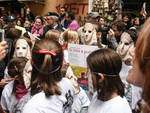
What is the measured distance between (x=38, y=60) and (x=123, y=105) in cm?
75

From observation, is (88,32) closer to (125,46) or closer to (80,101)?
(125,46)

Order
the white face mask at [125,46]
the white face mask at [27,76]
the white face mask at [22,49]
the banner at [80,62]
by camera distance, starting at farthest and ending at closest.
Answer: the white face mask at [22,49], the white face mask at [125,46], the banner at [80,62], the white face mask at [27,76]

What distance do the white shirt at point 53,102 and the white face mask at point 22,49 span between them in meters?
1.31

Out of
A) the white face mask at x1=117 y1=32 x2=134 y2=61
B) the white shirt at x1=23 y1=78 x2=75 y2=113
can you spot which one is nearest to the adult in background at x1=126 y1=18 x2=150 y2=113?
the white shirt at x1=23 y1=78 x2=75 y2=113

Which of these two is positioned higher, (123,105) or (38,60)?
(38,60)

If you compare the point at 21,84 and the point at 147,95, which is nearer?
the point at 147,95

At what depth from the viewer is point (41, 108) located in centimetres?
147

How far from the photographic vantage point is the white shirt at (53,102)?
1.46 meters

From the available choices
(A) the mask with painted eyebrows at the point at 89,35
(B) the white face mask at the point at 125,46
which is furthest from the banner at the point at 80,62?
(A) the mask with painted eyebrows at the point at 89,35

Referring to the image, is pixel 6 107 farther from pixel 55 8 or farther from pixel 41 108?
pixel 55 8

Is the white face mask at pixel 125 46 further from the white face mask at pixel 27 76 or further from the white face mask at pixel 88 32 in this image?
the white face mask at pixel 27 76

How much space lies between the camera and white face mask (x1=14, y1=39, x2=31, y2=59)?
9.39 feet

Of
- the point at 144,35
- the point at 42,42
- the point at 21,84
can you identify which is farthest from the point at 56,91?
the point at 144,35

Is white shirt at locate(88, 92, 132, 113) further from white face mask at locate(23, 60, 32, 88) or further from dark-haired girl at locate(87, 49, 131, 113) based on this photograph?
white face mask at locate(23, 60, 32, 88)
